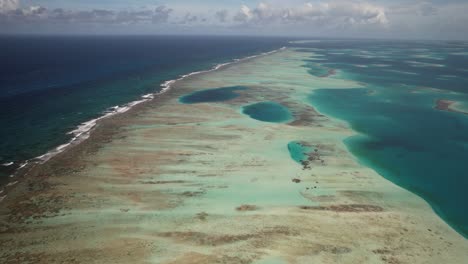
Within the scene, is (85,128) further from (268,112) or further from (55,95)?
(268,112)

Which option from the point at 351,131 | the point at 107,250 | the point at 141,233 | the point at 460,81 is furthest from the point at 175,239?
the point at 460,81

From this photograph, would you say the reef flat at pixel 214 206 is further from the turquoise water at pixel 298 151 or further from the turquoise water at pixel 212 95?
the turquoise water at pixel 212 95

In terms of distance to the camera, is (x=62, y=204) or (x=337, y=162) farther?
(x=337, y=162)

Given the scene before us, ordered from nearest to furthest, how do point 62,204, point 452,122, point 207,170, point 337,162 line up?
point 62,204
point 207,170
point 337,162
point 452,122

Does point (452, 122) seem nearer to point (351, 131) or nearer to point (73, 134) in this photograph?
point (351, 131)

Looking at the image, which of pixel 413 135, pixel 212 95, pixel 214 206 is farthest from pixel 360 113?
pixel 214 206

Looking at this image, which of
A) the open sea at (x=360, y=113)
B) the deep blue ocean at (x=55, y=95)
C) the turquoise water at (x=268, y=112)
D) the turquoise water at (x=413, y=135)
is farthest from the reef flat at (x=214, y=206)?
the turquoise water at (x=268, y=112)

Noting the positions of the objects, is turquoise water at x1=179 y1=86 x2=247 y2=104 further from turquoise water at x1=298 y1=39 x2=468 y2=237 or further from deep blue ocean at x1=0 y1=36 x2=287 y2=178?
turquoise water at x1=298 y1=39 x2=468 y2=237
